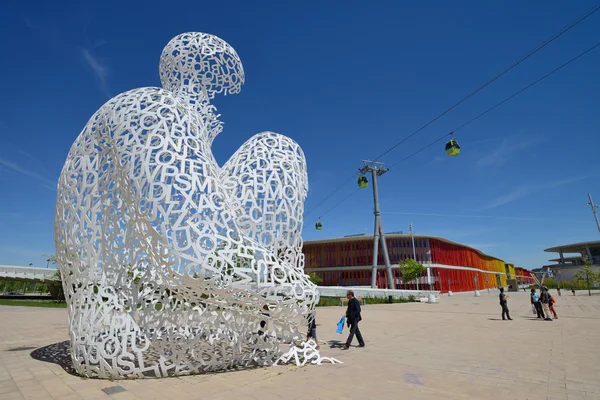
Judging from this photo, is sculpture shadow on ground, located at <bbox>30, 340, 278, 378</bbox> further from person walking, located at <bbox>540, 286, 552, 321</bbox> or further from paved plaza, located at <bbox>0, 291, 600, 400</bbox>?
person walking, located at <bbox>540, 286, 552, 321</bbox>

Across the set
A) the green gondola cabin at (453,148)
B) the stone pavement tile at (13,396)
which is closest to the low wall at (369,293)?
the green gondola cabin at (453,148)

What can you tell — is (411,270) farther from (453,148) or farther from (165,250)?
(165,250)

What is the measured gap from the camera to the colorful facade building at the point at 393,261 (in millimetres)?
53500

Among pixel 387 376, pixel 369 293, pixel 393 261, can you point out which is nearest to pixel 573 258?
pixel 393 261

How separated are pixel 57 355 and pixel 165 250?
4.33m

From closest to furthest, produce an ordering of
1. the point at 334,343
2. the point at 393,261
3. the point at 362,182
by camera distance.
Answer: the point at 334,343 → the point at 362,182 → the point at 393,261

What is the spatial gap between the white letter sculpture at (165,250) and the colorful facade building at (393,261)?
157ft

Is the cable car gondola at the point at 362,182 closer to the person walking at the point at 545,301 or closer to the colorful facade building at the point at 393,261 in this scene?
the person walking at the point at 545,301

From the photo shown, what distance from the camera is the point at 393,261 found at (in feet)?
180

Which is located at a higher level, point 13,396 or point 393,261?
point 393,261

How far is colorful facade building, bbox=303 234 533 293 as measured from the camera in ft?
176

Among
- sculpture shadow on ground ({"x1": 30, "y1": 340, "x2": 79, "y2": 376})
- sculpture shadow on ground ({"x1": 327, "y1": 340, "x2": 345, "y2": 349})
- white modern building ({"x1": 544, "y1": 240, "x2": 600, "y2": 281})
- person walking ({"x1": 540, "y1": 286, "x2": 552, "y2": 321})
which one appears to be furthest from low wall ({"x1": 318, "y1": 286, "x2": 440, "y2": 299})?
white modern building ({"x1": 544, "y1": 240, "x2": 600, "y2": 281})

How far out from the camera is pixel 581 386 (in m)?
4.89

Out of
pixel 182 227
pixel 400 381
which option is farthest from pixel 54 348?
pixel 400 381
